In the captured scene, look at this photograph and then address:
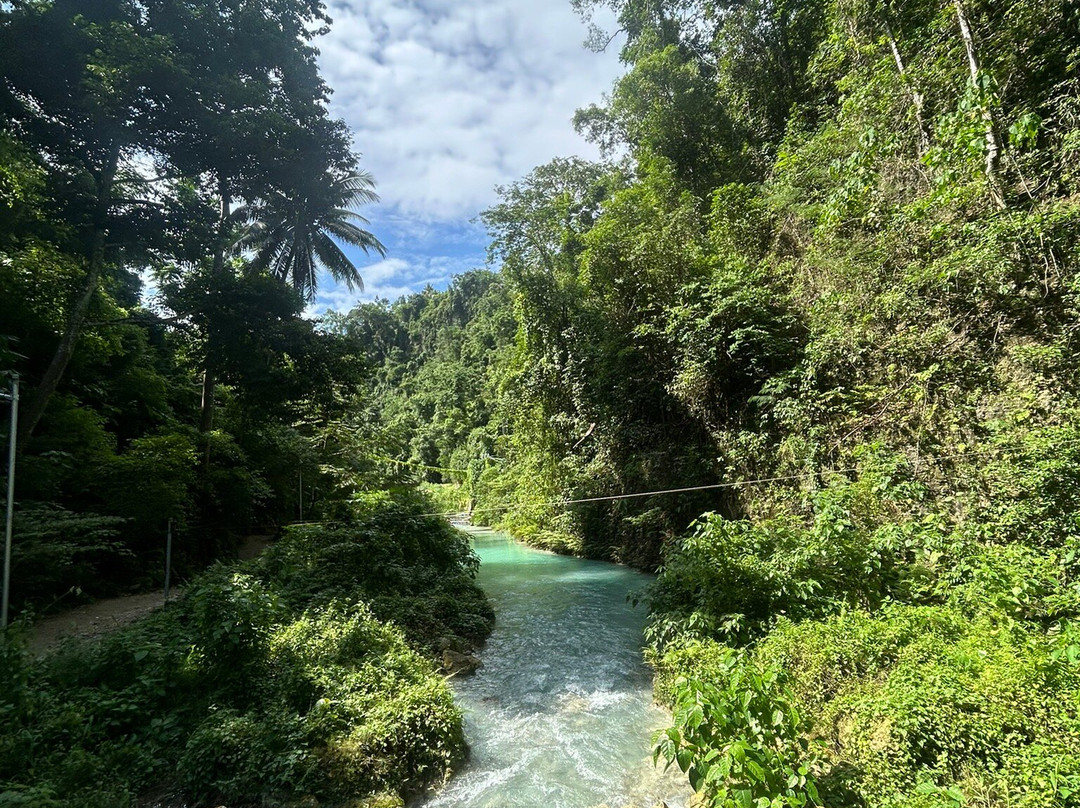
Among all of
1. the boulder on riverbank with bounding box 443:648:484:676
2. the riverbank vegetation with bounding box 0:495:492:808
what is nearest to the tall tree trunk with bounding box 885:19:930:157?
the boulder on riverbank with bounding box 443:648:484:676

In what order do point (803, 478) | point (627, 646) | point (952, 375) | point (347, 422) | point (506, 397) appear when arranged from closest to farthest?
point (952, 375) < point (627, 646) < point (803, 478) < point (347, 422) < point (506, 397)

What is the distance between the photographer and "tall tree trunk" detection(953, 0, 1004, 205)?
564 centimetres

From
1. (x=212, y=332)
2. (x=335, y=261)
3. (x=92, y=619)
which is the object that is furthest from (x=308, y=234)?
(x=92, y=619)

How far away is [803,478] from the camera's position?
25.7 feet

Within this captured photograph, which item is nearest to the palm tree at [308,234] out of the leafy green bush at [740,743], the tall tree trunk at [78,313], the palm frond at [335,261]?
the palm frond at [335,261]

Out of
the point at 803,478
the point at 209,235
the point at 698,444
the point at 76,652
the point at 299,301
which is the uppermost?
the point at 209,235

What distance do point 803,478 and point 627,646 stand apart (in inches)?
158

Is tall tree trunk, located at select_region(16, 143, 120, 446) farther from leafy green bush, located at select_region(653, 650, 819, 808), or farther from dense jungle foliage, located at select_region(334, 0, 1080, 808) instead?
dense jungle foliage, located at select_region(334, 0, 1080, 808)

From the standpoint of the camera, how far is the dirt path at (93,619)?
609 centimetres

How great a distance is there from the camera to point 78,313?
8.47 m

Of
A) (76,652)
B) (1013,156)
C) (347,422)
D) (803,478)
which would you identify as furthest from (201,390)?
(1013,156)

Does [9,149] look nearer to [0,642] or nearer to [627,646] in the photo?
[0,642]

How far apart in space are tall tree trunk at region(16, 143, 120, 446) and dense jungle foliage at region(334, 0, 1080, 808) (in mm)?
10294

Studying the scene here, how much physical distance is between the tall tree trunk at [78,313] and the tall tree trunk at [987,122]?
1378 cm
